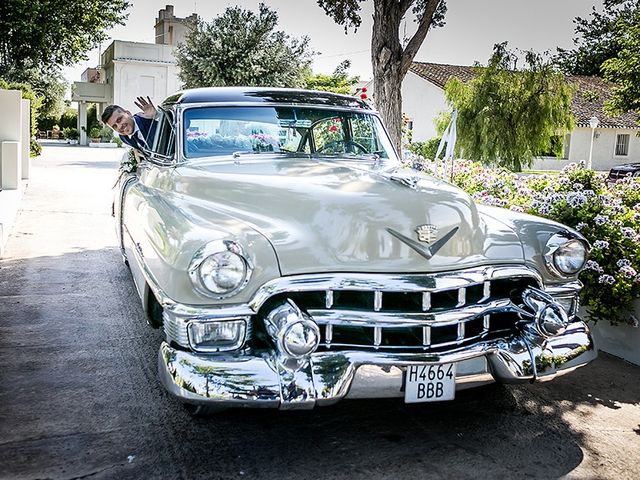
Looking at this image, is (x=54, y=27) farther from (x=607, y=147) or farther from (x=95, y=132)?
(x=607, y=147)

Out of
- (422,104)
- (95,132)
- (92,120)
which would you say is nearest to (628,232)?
(422,104)

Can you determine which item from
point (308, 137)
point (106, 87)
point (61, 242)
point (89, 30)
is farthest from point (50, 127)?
point (308, 137)

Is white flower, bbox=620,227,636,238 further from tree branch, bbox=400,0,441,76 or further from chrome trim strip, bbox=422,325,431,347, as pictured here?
tree branch, bbox=400,0,441,76

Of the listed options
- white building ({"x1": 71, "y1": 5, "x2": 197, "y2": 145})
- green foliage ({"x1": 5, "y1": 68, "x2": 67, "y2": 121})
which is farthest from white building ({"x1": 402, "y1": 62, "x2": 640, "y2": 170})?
green foliage ({"x1": 5, "y1": 68, "x2": 67, "y2": 121})

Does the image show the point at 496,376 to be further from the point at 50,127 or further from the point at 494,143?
the point at 50,127

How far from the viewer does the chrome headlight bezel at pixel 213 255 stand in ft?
9.57

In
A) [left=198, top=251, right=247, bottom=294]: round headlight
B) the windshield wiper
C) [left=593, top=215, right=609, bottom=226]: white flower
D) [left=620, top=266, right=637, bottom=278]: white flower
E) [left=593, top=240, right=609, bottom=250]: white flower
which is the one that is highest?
the windshield wiper

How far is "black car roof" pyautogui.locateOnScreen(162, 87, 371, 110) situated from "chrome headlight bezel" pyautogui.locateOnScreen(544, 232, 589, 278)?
1950 mm

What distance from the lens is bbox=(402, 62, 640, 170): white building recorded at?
32.4 m

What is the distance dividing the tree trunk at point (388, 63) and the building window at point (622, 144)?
2946 cm

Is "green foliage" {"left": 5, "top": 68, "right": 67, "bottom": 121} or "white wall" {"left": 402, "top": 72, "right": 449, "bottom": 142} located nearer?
"white wall" {"left": 402, "top": 72, "right": 449, "bottom": 142}

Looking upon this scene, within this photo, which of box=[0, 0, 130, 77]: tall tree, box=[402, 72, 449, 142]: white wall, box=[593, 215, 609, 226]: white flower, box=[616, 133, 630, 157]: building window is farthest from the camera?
box=[616, 133, 630, 157]: building window

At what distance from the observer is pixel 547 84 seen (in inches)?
848

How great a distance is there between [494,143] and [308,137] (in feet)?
59.1
